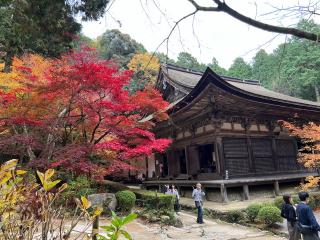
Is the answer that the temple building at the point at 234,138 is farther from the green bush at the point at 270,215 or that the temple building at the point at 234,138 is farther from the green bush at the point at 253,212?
the green bush at the point at 270,215

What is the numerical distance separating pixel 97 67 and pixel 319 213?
10.5 m

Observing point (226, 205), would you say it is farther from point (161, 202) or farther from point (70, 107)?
point (70, 107)

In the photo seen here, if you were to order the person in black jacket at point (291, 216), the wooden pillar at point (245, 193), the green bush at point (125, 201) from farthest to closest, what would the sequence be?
the wooden pillar at point (245, 193) < the green bush at point (125, 201) < the person in black jacket at point (291, 216)

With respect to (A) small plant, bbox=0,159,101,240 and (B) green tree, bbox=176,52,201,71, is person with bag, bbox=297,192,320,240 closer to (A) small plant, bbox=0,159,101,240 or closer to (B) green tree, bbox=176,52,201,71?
(B) green tree, bbox=176,52,201,71

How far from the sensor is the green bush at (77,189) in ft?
42.0

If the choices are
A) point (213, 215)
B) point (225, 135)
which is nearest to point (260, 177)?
point (225, 135)

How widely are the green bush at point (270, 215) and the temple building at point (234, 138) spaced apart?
3826mm

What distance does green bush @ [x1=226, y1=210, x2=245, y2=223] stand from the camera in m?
11.6

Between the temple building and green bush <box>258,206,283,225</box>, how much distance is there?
3.83 metres

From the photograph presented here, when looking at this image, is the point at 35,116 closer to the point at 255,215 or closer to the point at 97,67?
the point at 97,67

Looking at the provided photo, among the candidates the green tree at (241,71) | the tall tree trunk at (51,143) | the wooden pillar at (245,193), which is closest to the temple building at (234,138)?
the wooden pillar at (245,193)

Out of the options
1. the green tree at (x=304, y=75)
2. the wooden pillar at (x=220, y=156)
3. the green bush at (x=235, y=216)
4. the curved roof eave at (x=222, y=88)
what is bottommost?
the green bush at (x=235, y=216)

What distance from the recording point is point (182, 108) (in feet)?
53.9

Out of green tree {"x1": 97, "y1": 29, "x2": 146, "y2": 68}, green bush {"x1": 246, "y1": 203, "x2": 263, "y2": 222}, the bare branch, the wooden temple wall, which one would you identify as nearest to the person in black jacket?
green bush {"x1": 246, "y1": 203, "x2": 263, "y2": 222}
